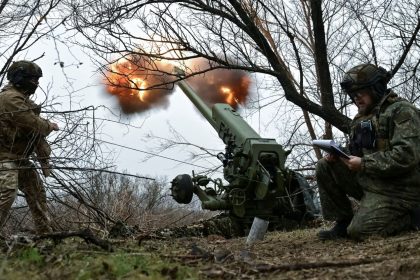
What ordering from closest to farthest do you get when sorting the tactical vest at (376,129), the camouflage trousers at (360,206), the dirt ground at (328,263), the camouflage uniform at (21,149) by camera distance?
the dirt ground at (328,263) → the camouflage trousers at (360,206) → the tactical vest at (376,129) → the camouflage uniform at (21,149)

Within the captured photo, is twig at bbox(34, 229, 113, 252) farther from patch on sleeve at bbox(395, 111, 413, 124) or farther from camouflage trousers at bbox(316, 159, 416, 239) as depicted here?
patch on sleeve at bbox(395, 111, 413, 124)

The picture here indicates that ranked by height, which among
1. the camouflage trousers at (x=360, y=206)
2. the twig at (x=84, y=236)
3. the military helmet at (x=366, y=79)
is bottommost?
the twig at (x=84, y=236)

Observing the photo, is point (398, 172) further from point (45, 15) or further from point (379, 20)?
point (379, 20)

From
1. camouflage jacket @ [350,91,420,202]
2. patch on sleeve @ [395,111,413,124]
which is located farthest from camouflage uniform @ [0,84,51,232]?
patch on sleeve @ [395,111,413,124]

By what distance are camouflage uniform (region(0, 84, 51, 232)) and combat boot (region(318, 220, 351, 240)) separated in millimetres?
3100

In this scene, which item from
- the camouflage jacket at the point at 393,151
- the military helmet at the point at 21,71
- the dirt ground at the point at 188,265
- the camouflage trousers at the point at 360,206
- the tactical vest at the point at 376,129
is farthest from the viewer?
the military helmet at the point at 21,71

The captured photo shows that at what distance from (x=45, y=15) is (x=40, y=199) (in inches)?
98.2

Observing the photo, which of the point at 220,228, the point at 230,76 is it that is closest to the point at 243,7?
the point at 230,76

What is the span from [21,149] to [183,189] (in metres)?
2.01

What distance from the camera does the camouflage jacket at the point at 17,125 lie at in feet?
22.3

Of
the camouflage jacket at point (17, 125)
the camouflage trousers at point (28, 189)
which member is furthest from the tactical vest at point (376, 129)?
the camouflage trousers at point (28, 189)

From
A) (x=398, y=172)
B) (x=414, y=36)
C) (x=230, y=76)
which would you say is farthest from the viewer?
(x=230, y=76)

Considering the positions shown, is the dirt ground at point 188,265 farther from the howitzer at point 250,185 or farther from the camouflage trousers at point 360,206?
the howitzer at point 250,185

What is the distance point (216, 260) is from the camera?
404 centimetres
